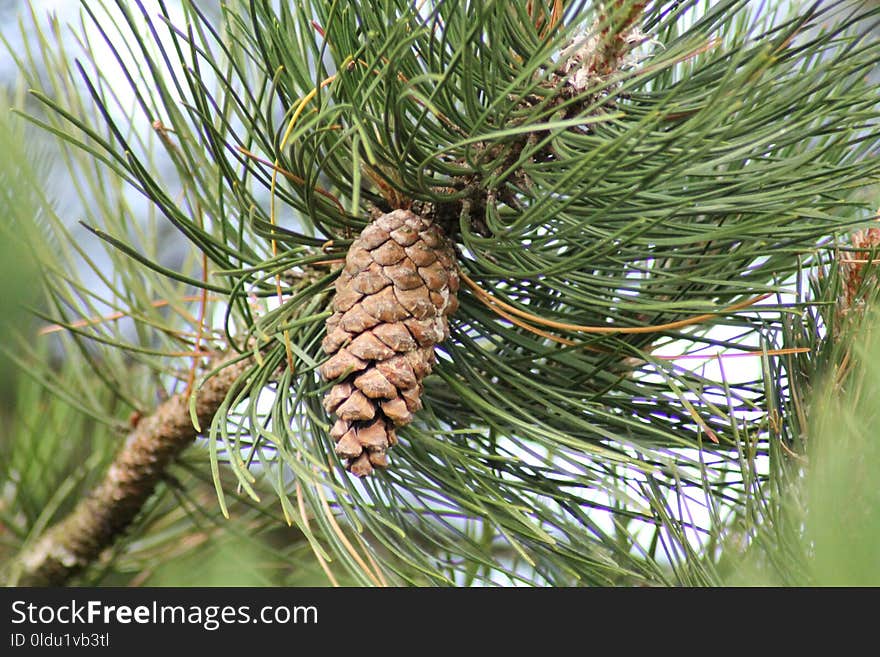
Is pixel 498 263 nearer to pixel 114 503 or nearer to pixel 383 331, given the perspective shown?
pixel 383 331

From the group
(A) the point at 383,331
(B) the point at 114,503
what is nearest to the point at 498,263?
(A) the point at 383,331

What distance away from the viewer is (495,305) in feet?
1.75

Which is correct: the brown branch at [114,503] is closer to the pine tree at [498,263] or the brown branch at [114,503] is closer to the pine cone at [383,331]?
the pine tree at [498,263]

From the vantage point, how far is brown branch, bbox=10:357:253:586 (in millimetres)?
621

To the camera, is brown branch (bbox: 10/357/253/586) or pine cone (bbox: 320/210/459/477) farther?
brown branch (bbox: 10/357/253/586)

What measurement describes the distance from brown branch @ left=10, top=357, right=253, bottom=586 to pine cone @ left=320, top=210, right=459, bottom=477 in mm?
182

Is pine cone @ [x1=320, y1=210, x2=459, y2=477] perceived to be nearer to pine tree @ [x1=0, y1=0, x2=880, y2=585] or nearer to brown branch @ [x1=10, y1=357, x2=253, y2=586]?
pine tree @ [x1=0, y1=0, x2=880, y2=585]

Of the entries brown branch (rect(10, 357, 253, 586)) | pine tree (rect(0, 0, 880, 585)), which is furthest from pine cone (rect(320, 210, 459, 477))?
brown branch (rect(10, 357, 253, 586))
